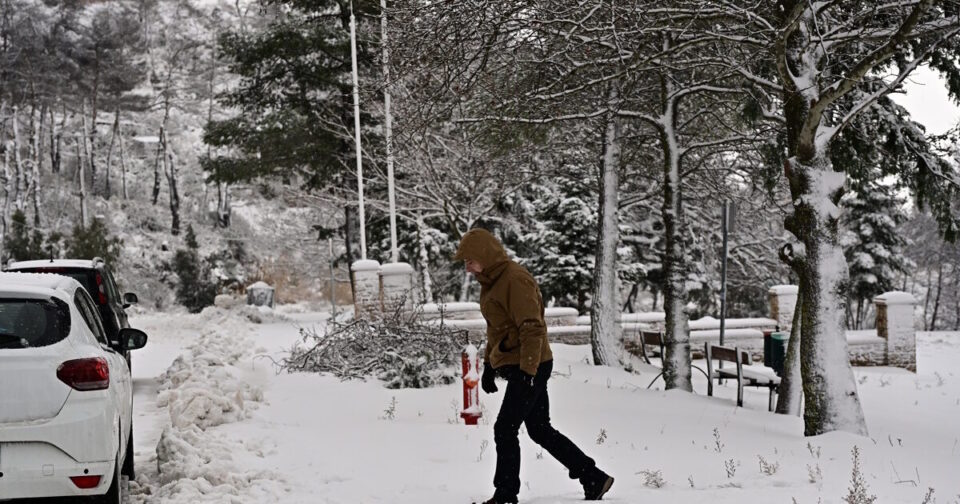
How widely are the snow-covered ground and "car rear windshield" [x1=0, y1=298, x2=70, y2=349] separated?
1.78m

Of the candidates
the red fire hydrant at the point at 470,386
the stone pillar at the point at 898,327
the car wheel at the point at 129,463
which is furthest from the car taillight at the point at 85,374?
the stone pillar at the point at 898,327

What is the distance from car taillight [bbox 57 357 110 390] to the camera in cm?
466

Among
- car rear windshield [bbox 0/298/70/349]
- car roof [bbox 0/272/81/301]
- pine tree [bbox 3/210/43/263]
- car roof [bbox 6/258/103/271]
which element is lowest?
car rear windshield [bbox 0/298/70/349]

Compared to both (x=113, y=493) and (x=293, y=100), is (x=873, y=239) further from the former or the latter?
(x=113, y=493)

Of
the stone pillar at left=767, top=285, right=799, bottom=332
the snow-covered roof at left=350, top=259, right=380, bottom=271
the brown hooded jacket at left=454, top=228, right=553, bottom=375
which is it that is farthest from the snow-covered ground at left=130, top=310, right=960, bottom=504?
the stone pillar at left=767, top=285, right=799, bottom=332

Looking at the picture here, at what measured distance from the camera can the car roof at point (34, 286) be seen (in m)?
4.87

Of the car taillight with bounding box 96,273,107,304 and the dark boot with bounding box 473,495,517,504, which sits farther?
the car taillight with bounding box 96,273,107,304

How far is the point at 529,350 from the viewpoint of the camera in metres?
5.23

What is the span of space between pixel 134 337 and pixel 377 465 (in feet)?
7.35

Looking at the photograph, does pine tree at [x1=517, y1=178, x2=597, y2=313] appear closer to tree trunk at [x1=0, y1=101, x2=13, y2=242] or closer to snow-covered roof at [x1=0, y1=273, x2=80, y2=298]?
snow-covered roof at [x1=0, y1=273, x2=80, y2=298]

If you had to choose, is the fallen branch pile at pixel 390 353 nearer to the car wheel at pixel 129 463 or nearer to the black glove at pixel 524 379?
the car wheel at pixel 129 463

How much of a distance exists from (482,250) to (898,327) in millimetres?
18061

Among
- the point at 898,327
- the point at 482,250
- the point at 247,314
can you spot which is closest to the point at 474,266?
the point at 482,250

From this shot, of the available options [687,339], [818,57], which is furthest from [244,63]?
[818,57]
